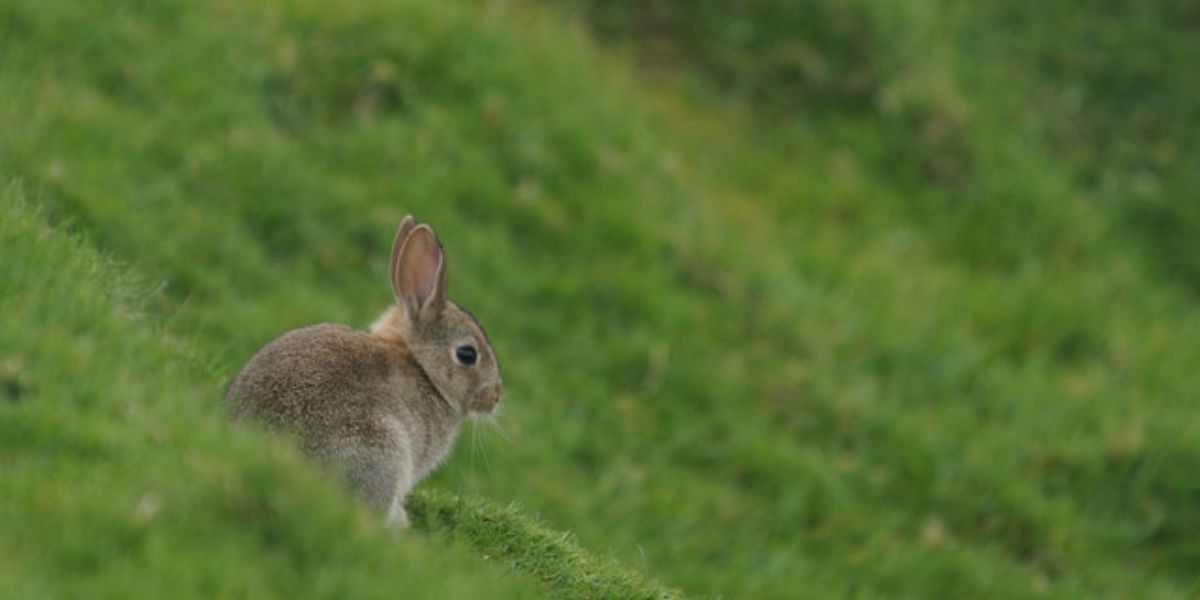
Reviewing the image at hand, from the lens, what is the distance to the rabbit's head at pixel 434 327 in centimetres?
724

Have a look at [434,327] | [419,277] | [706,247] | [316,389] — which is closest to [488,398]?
[434,327]

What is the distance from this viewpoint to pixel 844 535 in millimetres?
10039

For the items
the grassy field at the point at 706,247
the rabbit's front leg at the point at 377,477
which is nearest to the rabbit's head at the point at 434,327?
the grassy field at the point at 706,247

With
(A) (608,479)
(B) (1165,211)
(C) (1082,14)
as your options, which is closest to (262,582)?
(A) (608,479)

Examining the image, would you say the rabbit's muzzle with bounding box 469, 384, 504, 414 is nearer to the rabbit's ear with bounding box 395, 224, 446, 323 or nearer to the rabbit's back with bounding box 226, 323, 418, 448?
the rabbit's ear with bounding box 395, 224, 446, 323

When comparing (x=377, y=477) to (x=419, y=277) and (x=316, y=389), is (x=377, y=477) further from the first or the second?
(x=419, y=277)

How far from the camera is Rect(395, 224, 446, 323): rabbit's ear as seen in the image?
7.28 m

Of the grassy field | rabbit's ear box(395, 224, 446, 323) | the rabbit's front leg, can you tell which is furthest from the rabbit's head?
the rabbit's front leg

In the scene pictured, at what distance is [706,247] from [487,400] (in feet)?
14.9

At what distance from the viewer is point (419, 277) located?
289 inches

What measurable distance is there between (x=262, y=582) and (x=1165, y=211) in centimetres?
1108

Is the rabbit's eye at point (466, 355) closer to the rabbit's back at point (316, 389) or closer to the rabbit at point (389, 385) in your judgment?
the rabbit at point (389, 385)

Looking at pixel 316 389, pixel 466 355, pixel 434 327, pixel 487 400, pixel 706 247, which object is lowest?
pixel 706 247

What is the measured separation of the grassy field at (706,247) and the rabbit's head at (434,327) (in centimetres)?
52
